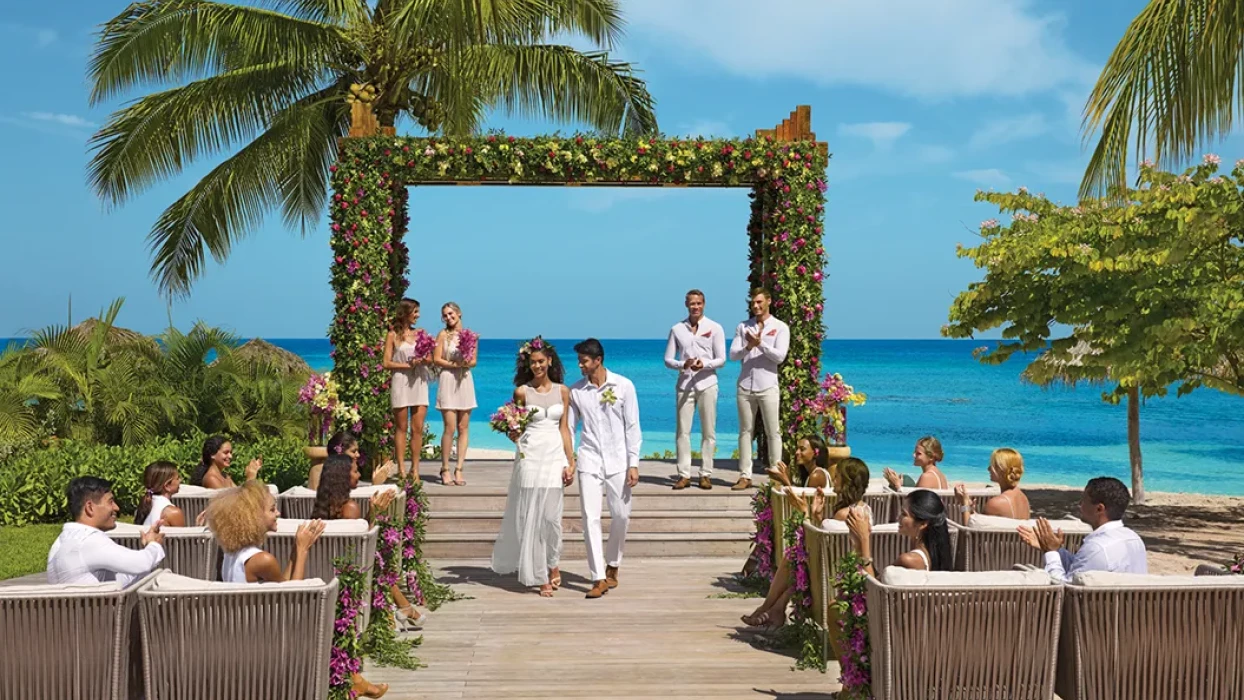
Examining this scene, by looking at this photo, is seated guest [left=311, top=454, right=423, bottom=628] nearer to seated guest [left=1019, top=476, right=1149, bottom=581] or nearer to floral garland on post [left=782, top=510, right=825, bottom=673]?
floral garland on post [left=782, top=510, right=825, bottom=673]

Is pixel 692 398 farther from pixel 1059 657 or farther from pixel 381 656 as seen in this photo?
pixel 1059 657

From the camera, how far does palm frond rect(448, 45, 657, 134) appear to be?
16156 millimetres

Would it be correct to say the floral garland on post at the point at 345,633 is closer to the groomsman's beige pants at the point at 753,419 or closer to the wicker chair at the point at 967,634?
the wicker chair at the point at 967,634

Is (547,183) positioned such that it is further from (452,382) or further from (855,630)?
(855,630)

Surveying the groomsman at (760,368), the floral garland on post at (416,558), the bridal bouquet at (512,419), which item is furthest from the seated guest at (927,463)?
the floral garland on post at (416,558)

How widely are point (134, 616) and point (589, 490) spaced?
4.35 meters

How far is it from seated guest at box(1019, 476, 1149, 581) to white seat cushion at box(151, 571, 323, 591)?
3.33m

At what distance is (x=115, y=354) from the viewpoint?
1670 cm

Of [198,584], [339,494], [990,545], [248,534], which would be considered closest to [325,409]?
[339,494]

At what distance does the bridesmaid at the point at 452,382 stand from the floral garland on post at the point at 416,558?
2873mm

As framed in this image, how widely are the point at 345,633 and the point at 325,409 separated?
20.3 feet

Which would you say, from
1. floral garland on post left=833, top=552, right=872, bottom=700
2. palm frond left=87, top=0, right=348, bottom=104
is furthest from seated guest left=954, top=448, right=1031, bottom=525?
palm frond left=87, top=0, right=348, bottom=104

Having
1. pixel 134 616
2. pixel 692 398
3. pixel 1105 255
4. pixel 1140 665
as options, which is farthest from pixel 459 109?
pixel 1140 665

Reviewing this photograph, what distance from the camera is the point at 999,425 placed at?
5859 centimetres
